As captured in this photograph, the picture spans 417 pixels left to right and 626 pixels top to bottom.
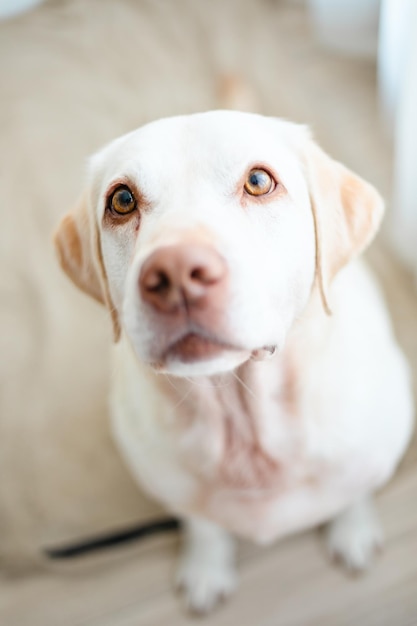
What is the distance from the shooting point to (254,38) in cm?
243

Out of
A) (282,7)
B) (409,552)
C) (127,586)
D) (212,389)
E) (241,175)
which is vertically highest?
(282,7)

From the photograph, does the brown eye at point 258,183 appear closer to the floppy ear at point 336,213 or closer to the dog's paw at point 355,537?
the floppy ear at point 336,213

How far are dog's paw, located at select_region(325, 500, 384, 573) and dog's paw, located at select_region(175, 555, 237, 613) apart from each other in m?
0.24

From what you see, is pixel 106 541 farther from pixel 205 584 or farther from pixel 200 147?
pixel 200 147

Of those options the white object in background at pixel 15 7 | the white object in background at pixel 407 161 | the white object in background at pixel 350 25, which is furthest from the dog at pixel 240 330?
the white object in background at pixel 15 7

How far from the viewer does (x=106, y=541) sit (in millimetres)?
1602

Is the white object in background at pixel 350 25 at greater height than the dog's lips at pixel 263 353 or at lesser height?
greater

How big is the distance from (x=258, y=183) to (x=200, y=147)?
0.10 meters

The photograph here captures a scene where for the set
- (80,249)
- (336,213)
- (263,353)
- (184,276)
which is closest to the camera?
(184,276)

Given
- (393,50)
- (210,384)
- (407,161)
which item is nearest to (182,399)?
(210,384)

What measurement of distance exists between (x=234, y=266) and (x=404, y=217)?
106 centimetres

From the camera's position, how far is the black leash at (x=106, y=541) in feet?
5.22

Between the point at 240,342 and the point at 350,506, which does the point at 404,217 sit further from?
the point at 240,342

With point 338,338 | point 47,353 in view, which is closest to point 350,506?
point 338,338
